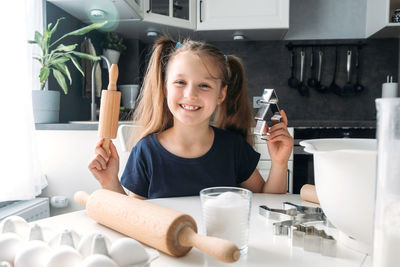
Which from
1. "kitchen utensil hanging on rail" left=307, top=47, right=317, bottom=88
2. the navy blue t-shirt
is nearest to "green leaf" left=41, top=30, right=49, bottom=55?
the navy blue t-shirt

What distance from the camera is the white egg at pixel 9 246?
43 centimetres

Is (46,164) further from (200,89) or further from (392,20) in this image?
(392,20)

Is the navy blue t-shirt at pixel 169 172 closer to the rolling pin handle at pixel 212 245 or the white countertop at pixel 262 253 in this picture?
the white countertop at pixel 262 253

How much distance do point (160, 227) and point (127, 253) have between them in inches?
3.8

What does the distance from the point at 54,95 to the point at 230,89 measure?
1211mm

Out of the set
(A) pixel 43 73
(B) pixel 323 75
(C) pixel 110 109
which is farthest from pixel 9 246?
(B) pixel 323 75

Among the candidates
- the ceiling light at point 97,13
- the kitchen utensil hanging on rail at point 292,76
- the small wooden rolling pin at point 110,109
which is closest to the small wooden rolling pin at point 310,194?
the small wooden rolling pin at point 110,109

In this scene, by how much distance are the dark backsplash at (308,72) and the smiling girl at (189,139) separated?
1913mm

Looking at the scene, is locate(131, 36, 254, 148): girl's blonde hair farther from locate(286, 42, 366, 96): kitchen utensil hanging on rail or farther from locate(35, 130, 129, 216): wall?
locate(286, 42, 366, 96): kitchen utensil hanging on rail

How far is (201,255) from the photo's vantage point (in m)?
0.52

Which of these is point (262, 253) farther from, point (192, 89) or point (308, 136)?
point (308, 136)

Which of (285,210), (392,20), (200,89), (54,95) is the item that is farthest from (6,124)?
(392,20)

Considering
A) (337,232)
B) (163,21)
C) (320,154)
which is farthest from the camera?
(163,21)

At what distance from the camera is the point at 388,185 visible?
0.37m
